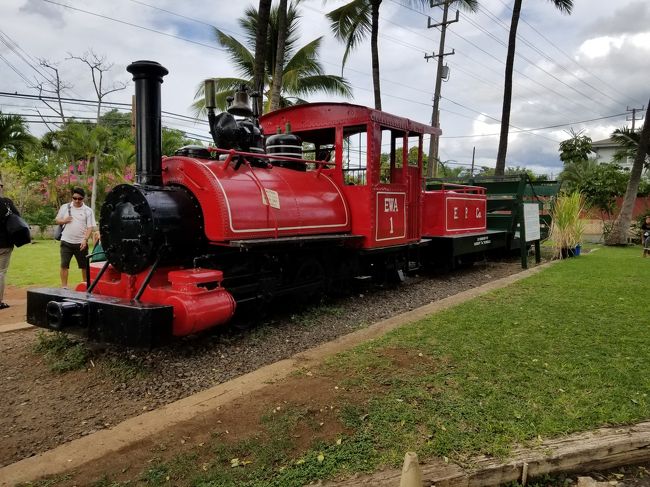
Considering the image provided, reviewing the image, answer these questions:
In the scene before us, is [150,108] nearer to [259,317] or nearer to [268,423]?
[259,317]

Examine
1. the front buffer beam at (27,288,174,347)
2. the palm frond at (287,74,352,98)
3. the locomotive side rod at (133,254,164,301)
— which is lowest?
the front buffer beam at (27,288,174,347)

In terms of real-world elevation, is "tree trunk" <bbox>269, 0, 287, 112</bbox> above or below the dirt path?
above

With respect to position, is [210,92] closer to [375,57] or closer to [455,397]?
[455,397]

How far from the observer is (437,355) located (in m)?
4.30

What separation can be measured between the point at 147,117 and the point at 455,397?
376 cm

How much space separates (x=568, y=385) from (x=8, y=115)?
1760 centimetres

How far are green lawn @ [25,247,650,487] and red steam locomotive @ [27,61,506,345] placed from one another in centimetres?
150

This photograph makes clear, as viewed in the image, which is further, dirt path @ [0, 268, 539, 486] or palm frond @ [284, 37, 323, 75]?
palm frond @ [284, 37, 323, 75]

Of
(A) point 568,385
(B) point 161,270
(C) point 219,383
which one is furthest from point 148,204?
(A) point 568,385

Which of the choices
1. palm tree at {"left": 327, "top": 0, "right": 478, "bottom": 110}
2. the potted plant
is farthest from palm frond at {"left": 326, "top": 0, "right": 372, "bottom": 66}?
the potted plant

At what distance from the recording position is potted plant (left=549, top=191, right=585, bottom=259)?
12.0 meters

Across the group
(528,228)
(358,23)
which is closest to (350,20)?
(358,23)

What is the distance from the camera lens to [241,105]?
588cm

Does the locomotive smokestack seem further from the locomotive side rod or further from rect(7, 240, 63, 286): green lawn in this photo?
rect(7, 240, 63, 286): green lawn
